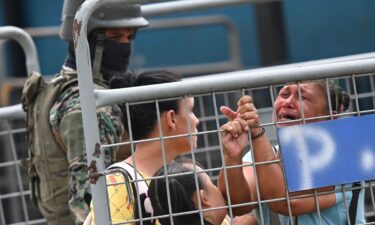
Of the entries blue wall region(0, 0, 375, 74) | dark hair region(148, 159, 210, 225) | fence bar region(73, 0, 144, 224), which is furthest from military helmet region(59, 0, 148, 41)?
blue wall region(0, 0, 375, 74)

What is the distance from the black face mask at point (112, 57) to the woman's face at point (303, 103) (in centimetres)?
104

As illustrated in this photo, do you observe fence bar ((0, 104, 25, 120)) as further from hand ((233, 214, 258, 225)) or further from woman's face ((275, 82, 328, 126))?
woman's face ((275, 82, 328, 126))

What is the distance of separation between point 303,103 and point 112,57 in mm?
1115

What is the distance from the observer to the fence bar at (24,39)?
5148 millimetres

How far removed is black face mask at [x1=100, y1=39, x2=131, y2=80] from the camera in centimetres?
471

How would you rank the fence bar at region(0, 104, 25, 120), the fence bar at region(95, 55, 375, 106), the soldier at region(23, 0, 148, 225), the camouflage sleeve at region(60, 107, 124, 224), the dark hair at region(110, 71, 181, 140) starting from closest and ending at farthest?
1. the fence bar at region(95, 55, 375, 106)
2. the dark hair at region(110, 71, 181, 140)
3. the camouflage sleeve at region(60, 107, 124, 224)
4. the soldier at region(23, 0, 148, 225)
5. the fence bar at region(0, 104, 25, 120)

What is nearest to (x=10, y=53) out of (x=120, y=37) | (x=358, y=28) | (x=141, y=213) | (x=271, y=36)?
(x=271, y=36)

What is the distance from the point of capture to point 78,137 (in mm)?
4469

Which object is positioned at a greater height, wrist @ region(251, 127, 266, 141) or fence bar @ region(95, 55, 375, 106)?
→ fence bar @ region(95, 55, 375, 106)

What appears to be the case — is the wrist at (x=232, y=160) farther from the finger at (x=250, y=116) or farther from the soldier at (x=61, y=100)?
the soldier at (x=61, y=100)

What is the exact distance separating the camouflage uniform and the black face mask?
0.13 m

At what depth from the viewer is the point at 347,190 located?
3559 millimetres

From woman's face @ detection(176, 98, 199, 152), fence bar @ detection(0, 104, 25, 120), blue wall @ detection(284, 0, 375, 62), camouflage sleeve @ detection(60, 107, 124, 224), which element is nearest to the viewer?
woman's face @ detection(176, 98, 199, 152)

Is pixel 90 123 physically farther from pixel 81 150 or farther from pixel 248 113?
pixel 81 150
